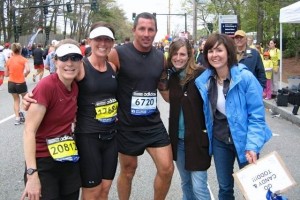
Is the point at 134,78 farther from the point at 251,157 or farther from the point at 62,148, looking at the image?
the point at 251,157

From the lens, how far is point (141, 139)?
12.5 feet

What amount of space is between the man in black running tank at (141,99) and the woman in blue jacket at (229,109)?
504 millimetres

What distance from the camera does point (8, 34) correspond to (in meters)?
53.9

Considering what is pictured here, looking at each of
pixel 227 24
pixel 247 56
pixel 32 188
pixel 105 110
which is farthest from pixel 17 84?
pixel 227 24

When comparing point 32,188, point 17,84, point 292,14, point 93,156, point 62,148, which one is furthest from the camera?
point 292,14

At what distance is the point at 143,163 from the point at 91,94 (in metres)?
3.13

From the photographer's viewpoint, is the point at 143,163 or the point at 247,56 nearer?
the point at 247,56

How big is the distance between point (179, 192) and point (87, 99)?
7.07 ft

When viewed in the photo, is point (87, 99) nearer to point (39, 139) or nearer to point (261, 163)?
point (39, 139)

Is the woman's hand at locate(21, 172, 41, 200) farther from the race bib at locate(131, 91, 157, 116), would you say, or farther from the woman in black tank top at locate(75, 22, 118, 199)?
the race bib at locate(131, 91, 157, 116)

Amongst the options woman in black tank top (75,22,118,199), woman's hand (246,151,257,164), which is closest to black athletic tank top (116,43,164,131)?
woman in black tank top (75,22,118,199)

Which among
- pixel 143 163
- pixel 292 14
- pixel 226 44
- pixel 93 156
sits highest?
pixel 292 14

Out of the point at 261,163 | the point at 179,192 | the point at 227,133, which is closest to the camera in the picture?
the point at 261,163

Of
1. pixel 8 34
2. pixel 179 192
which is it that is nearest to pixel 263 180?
pixel 179 192
